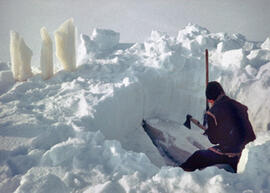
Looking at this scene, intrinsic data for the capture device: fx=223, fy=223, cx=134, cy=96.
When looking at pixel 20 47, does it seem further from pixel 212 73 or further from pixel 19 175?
pixel 212 73

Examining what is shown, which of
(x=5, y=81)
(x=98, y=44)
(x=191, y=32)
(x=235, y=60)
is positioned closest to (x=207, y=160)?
(x=235, y=60)

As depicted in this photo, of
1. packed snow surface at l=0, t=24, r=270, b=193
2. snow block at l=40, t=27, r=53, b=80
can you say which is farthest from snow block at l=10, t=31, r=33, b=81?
snow block at l=40, t=27, r=53, b=80

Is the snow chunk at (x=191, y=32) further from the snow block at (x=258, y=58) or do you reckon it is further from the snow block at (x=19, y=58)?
the snow block at (x=19, y=58)

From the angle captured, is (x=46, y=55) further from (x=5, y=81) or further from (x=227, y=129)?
(x=227, y=129)

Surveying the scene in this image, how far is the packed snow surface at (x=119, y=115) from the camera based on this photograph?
83.4 inches

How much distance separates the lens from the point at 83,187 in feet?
7.10

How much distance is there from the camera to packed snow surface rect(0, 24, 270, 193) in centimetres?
212

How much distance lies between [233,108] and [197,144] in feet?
7.91

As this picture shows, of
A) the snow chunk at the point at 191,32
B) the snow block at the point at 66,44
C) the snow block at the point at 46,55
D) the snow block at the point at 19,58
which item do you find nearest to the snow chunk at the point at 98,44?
the snow block at the point at 66,44

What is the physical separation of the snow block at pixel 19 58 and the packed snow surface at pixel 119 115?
26cm

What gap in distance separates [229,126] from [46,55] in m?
4.96

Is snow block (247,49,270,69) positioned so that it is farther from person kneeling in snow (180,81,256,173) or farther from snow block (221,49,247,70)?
person kneeling in snow (180,81,256,173)

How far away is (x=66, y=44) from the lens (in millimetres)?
6051

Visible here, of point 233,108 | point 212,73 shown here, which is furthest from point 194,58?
point 233,108
